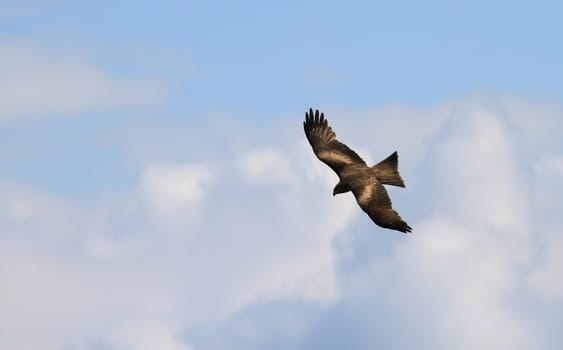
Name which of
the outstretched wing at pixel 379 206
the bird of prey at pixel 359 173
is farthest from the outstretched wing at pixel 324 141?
the outstretched wing at pixel 379 206

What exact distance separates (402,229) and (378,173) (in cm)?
379

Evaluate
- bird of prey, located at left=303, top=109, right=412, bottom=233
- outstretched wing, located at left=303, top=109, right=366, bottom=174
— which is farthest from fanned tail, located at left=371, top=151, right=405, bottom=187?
outstretched wing, located at left=303, top=109, right=366, bottom=174

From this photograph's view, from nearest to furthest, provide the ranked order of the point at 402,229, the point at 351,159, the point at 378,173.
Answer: the point at 402,229 → the point at 378,173 → the point at 351,159

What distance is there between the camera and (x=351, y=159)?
4362 cm

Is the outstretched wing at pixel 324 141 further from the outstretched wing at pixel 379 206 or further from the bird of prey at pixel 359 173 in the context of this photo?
the outstretched wing at pixel 379 206

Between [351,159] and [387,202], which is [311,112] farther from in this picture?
[387,202]

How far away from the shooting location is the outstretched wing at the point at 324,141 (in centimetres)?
4444

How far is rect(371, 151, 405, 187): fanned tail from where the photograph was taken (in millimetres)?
40438

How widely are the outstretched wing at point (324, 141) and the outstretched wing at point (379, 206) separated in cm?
323

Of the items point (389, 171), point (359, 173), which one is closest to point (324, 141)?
point (359, 173)

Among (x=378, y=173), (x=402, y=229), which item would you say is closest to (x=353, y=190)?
(x=378, y=173)

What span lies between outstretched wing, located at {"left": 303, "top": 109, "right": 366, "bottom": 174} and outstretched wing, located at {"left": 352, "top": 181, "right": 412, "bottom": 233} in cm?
323

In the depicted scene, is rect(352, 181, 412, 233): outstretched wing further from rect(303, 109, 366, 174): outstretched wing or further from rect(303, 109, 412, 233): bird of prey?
rect(303, 109, 366, 174): outstretched wing

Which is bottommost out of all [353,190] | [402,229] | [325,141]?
[402,229]
